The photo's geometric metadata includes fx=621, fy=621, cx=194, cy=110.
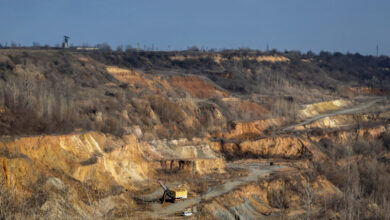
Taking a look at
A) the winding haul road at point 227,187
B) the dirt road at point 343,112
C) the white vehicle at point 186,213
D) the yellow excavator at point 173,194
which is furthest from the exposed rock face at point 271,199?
the dirt road at point 343,112

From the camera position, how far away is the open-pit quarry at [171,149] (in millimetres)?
35531

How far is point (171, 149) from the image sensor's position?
187 feet

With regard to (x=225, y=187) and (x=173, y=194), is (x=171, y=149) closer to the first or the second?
(x=225, y=187)

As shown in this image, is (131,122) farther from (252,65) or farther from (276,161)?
(252,65)

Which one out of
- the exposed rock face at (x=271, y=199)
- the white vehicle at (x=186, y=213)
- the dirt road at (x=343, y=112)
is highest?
the white vehicle at (x=186, y=213)

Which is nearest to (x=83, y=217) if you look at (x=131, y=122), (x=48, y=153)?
(x=48, y=153)

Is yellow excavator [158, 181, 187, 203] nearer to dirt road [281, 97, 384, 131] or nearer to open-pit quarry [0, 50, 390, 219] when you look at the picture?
open-pit quarry [0, 50, 390, 219]

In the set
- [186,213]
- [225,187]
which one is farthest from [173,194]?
[225,187]

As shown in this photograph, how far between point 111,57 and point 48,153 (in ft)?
266

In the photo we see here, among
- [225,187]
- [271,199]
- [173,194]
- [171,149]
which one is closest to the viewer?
[173,194]

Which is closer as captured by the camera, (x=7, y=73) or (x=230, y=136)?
(x=7, y=73)

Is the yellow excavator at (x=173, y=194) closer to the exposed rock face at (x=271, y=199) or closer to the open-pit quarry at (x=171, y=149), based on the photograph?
the open-pit quarry at (x=171, y=149)

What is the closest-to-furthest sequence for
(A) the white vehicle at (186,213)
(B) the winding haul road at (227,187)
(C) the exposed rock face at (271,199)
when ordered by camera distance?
(A) the white vehicle at (186,213), (B) the winding haul road at (227,187), (C) the exposed rock face at (271,199)

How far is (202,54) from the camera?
449 ft
